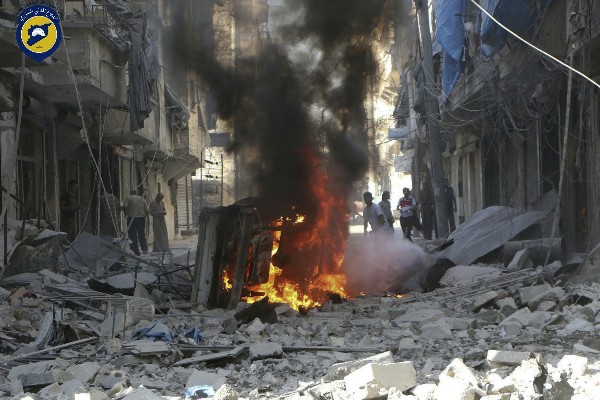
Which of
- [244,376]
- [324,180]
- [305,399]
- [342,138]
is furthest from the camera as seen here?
[342,138]

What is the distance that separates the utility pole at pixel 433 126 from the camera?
17625mm

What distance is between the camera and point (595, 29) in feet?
35.9

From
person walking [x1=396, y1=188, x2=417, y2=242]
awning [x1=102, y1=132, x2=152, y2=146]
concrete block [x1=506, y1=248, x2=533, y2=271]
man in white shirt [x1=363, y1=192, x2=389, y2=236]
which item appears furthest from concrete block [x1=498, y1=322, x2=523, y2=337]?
awning [x1=102, y1=132, x2=152, y2=146]

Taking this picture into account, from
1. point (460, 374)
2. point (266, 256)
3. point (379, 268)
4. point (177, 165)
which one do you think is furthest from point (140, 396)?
point (177, 165)

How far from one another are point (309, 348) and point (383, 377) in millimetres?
2182

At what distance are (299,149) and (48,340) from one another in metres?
6.09

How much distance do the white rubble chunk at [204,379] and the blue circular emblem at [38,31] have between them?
201 inches

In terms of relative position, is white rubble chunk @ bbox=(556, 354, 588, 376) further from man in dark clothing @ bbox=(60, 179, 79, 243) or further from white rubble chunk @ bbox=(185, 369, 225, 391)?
man in dark clothing @ bbox=(60, 179, 79, 243)

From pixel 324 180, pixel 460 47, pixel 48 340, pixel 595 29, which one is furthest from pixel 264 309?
pixel 460 47

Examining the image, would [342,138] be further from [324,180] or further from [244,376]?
[244,376]

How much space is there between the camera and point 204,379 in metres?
6.33

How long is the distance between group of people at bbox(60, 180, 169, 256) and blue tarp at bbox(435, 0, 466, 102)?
7633 mm

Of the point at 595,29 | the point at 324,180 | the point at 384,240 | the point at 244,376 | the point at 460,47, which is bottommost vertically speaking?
the point at 244,376

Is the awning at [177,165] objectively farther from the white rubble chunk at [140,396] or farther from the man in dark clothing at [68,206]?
the white rubble chunk at [140,396]
